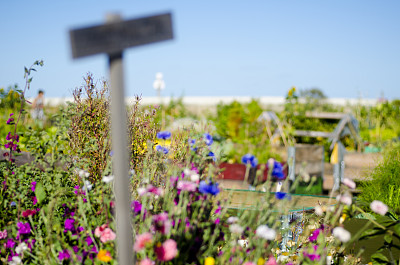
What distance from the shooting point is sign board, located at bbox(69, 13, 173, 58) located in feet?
4.56

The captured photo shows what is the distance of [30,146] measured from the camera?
120 inches

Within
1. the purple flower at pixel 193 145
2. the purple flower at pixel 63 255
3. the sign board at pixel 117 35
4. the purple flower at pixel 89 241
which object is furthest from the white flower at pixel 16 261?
the sign board at pixel 117 35

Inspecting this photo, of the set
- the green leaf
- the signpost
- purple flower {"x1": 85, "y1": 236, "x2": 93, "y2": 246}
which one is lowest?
purple flower {"x1": 85, "y1": 236, "x2": 93, "y2": 246}

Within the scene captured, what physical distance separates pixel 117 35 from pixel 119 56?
0.07m

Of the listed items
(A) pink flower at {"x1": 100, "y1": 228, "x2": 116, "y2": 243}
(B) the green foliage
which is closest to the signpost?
(A) pink flower at {"x1": 100, "y1": 228, "x2": 116, "y2": 243}

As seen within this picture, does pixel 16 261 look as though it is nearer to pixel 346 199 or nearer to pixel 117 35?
pixel 117 35

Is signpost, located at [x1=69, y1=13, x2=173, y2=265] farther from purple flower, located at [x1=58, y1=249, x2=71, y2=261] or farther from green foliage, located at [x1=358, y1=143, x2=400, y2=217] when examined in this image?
green foliage, located at [x1=358, y1=143, x2=400, y2=217]

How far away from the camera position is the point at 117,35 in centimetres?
142

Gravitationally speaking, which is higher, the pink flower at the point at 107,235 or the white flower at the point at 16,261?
the pink flower at the point at 107,235

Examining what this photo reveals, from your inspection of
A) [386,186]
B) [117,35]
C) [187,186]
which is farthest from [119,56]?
[386,186]

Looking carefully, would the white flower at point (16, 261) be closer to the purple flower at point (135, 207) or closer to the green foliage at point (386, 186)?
the purple flower at point (135, 207)

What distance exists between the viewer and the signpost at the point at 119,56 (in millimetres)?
1396

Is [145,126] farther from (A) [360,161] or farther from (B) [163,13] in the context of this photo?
(A) [360,161]

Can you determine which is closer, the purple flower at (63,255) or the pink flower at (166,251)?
the pink flower at (166,251)
